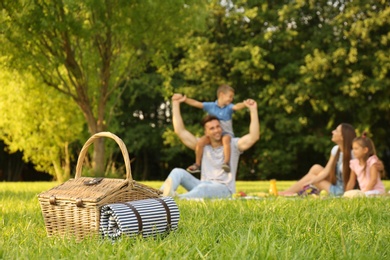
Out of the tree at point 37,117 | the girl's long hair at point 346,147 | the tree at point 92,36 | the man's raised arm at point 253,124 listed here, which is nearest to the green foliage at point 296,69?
the tree at point 37,117

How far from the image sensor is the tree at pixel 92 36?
14953 millimetres

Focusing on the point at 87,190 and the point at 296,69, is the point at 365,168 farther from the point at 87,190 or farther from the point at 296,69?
the point at 296,69

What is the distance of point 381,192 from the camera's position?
9258 millimetres

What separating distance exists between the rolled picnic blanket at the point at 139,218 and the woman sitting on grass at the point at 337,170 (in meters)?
6.24

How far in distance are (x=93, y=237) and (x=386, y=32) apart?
909 inches

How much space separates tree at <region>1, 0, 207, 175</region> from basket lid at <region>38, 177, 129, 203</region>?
32.8ft

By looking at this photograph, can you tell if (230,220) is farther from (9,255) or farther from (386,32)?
(386,32)

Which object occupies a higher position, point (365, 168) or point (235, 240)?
point (365, 168)

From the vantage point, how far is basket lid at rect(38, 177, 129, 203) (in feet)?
13.2

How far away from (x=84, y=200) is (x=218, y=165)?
18.5 ft

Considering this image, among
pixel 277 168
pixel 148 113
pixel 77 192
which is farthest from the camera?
pixel 148 113

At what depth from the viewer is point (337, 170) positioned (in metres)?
10.5

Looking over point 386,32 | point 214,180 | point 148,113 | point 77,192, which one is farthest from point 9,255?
point 148,113

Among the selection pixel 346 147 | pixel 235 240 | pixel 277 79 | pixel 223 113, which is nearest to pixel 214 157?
pixel 223 113
